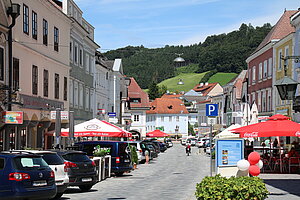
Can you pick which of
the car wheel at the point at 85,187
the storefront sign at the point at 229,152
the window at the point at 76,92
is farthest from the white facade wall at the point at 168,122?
the storefront sign at the point at 229,152

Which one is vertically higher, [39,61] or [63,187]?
[39,61]

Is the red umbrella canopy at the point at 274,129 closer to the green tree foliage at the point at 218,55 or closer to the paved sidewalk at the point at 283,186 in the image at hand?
the paved sidewalk at the point at 283,186

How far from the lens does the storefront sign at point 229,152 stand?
1588 centimetres

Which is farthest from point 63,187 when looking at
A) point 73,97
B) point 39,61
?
point 73,97

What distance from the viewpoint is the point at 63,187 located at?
16609 mm

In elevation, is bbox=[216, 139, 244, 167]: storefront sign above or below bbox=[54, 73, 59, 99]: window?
below

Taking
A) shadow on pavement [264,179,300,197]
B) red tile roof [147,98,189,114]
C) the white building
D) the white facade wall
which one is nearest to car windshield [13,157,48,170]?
shadow on pavement [264,179,300,197]

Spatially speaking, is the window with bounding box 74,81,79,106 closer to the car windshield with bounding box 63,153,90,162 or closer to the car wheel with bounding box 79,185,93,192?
the car wheel with bounding box 79,185,93,192

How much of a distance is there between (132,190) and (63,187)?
3.77 meters

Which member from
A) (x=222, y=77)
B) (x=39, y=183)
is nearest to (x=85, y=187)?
(x=39, y=183)

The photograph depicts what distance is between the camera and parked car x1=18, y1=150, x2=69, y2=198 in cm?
1644

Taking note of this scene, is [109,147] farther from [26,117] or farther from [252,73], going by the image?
[252,73]

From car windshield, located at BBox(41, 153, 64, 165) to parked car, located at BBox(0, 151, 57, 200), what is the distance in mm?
1678

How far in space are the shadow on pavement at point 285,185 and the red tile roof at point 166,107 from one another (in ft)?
351
